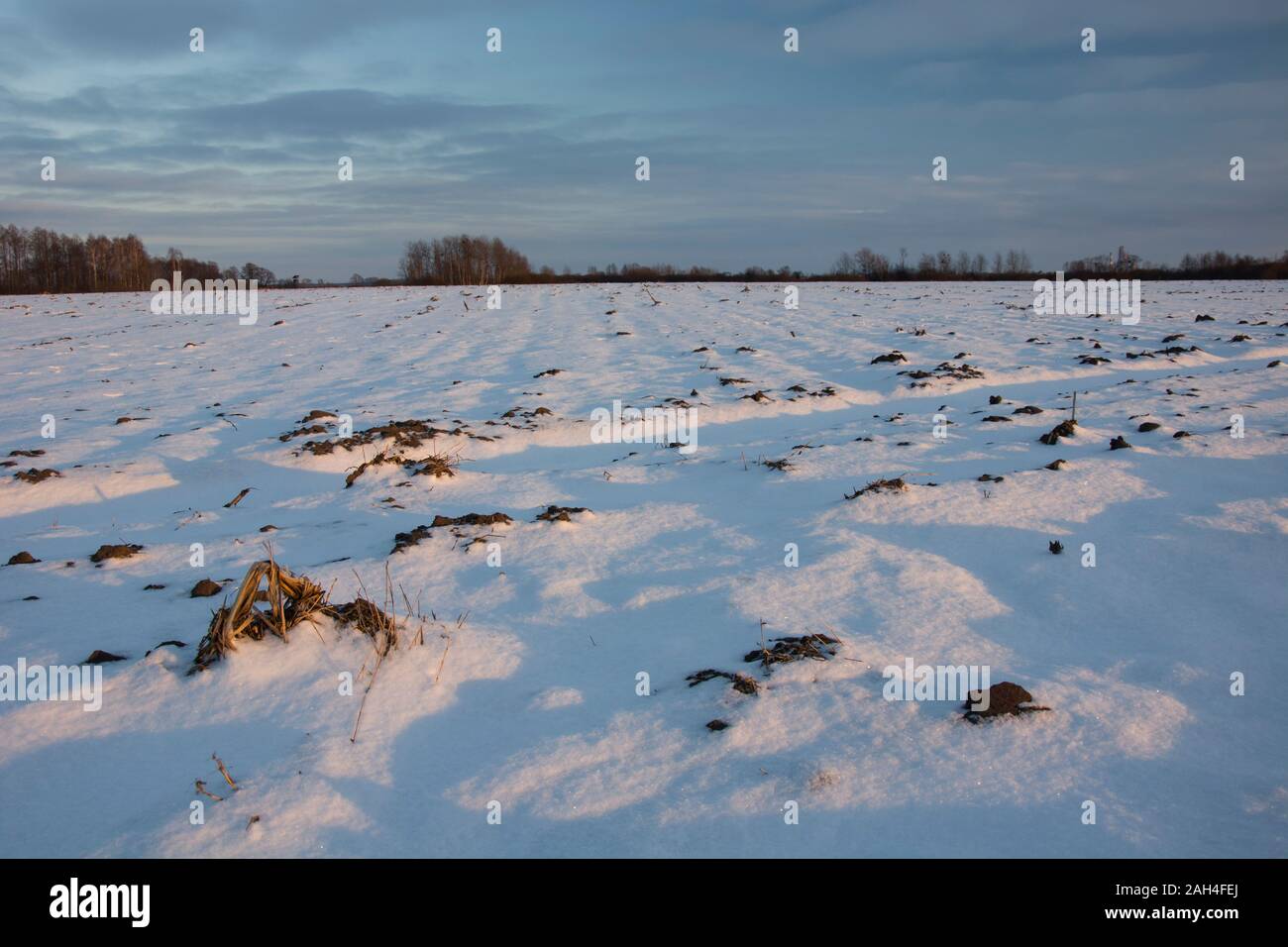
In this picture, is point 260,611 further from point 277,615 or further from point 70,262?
point 70,262

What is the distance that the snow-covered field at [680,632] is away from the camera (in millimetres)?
3238

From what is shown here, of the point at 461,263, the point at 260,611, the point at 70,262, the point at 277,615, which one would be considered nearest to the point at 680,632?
the point at 277,615

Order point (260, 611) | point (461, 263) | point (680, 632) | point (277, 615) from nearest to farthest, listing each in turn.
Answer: point (277, 615), point (260, 611), point (680, 632), point (461, 263)

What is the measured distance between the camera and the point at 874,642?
451cm

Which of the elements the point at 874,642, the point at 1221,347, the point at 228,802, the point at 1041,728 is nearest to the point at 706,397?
the point at 874,642

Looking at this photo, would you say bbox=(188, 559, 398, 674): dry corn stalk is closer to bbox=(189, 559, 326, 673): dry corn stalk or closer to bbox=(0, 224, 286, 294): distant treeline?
bbox=(189, 559, 326, 673): dry corn stalk

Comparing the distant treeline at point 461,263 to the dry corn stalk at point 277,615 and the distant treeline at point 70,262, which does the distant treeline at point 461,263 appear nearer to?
the distant treeline at point 70,262

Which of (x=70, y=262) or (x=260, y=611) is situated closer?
(x=260, y=611)

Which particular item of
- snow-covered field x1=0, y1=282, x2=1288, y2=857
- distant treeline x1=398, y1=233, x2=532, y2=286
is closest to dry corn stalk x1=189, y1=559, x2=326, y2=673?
snow-covered field x1=0, y1=282, x2=1288, y2=857

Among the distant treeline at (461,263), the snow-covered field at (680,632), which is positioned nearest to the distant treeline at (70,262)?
the distant treeline at (461,263)

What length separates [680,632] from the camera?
478 cm

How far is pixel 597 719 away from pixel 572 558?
2030mm

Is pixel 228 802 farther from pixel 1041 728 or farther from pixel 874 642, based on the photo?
pixel 1041 728

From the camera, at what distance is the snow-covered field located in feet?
10.6
